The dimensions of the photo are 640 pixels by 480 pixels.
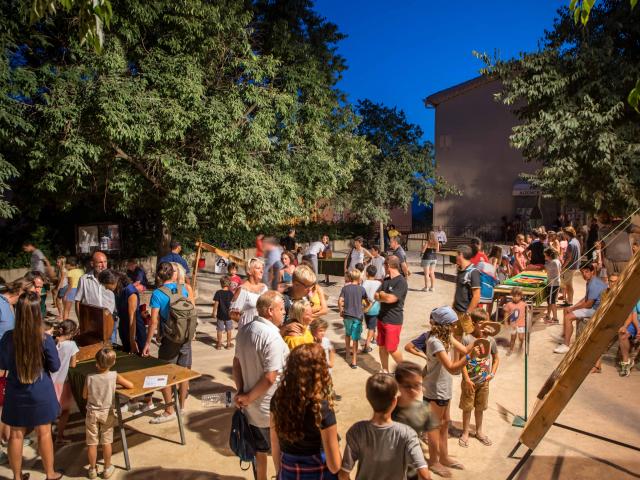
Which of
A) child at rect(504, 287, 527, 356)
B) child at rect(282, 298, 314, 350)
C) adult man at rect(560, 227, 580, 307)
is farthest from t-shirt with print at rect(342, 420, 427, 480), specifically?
adult man at rect(560, 227, 580, 307)

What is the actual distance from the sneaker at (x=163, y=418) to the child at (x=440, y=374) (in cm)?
312

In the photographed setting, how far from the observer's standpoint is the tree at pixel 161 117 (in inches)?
425

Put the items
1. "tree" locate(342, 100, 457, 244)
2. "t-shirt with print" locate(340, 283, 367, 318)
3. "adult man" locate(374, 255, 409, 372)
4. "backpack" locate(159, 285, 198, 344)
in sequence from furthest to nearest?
"tree" locate(342, 100, 457, 244) → "t-shirt with print" locate(340, 283, 367, 318) → "adult man" locate(374, 255, 409, 372) → "backpack" locate(159, 285, 198, 344)

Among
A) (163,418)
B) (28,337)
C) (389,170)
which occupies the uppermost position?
(389,170)

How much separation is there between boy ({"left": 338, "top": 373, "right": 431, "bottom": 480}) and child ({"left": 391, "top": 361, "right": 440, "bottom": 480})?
51 cm

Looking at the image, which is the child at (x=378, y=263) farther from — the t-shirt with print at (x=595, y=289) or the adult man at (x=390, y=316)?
the t-shirt with print at (x=595, y=289)

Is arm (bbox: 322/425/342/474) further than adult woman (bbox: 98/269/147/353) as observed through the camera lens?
No

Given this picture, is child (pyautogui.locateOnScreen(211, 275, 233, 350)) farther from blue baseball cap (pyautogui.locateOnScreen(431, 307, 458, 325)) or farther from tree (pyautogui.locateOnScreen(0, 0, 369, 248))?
blue baseball cap (pyautogui.locateOnScreen(431, 307, 458, 325))

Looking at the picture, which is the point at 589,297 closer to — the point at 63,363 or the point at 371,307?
the point at 371,307

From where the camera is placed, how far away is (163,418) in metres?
5.93

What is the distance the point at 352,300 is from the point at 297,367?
4.85 m

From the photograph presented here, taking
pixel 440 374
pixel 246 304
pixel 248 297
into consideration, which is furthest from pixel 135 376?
pixel 440 374

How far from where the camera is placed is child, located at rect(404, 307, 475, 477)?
4.55m

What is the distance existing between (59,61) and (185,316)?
965 cm
